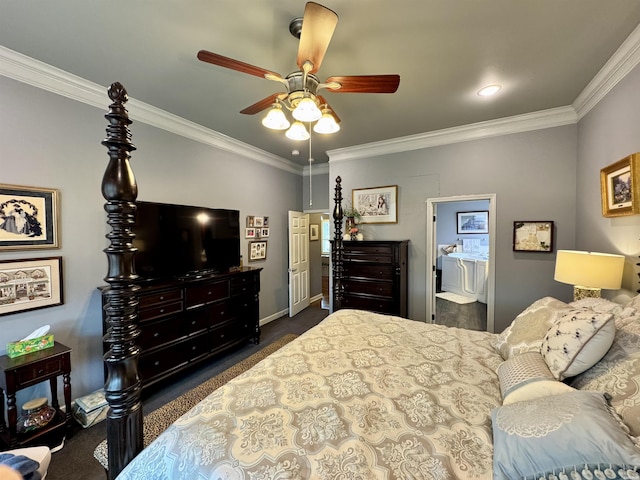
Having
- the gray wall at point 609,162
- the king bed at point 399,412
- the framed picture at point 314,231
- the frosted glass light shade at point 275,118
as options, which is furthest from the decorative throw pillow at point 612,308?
the framed picture at point 314,231

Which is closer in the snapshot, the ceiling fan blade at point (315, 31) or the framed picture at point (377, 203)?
the ceiling fan blade at point (315, 31)

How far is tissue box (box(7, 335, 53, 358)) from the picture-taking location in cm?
187

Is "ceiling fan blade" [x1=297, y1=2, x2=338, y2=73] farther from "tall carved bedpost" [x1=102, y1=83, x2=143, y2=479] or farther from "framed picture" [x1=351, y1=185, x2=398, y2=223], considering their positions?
"framed picture" [x1=351, y1=185, x2=398, y2=223]

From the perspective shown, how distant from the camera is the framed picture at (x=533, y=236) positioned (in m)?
3.03

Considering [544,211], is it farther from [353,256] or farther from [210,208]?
[210,208]

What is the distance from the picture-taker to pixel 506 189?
3232 millimetres

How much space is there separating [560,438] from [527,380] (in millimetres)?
396

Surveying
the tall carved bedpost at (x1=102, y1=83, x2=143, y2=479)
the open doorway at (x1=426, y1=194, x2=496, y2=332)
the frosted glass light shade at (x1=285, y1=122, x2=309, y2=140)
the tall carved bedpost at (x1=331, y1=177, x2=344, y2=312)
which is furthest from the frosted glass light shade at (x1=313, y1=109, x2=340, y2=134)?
the open doorway at (x1=426, y1=194, x2=496, y2=332)

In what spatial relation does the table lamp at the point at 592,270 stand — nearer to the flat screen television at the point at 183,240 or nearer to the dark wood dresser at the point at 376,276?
the dark wood dresser at the point at 376,276

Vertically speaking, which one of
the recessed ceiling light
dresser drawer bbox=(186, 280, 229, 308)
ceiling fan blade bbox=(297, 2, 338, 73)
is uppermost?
the recessed ceiling light

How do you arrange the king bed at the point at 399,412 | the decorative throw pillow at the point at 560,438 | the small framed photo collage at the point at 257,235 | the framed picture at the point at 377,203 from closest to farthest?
the decorative throw pillow at the point at 560,438, the king bed at the point at 399,412, the framed picture at the point at 377,203, the small framed photo collage at the point at 257,235

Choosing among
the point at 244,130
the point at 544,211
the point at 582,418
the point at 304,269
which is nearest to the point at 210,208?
the point at 244,130

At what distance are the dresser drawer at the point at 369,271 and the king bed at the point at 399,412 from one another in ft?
6.53

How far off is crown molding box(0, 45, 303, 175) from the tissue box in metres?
1.97
